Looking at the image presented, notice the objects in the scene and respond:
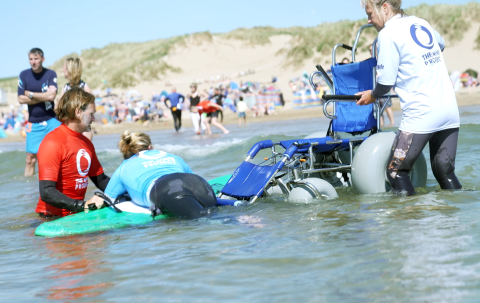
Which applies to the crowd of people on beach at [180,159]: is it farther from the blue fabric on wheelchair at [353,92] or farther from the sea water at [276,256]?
the sea water at [276,256]

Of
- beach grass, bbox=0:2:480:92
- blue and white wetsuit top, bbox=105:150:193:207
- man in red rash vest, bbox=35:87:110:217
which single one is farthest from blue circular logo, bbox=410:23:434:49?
beach grass, bbox=0:2:480:92

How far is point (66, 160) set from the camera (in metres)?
4.52

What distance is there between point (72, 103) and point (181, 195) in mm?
1231

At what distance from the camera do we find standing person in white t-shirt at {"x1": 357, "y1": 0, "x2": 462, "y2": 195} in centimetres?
378

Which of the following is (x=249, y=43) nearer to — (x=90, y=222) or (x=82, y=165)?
(x=82, y=165)

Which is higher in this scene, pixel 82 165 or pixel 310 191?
pixel 82 165

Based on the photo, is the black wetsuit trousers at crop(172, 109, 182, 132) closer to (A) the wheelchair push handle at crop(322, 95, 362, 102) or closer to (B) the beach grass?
(A) the wheelchair push handle at crop(322, 95, 362, 102)

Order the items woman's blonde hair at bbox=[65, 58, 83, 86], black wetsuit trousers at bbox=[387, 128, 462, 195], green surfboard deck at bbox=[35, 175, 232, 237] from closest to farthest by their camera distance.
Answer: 1. black wetsuit trousers at bbox=[387, 128, 462, 195]
2. green surfboard deck at bbox=[35, 175, 232, 237]
3. woman's blonde hair at bbox=[65, 58, 83, 86]

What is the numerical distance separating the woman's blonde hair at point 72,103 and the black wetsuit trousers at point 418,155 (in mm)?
2566

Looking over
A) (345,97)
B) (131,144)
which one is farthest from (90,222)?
(345,97)

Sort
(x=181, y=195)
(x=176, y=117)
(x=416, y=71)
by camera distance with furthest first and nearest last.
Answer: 1. (x=176, y=117)
2. (x=181, y=195)
3. (x=416, y=71)

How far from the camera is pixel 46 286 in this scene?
3.10 m

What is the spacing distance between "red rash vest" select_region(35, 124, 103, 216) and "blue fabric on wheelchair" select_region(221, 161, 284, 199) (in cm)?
129

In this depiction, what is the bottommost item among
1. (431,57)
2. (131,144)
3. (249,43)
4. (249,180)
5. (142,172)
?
(249,180)
